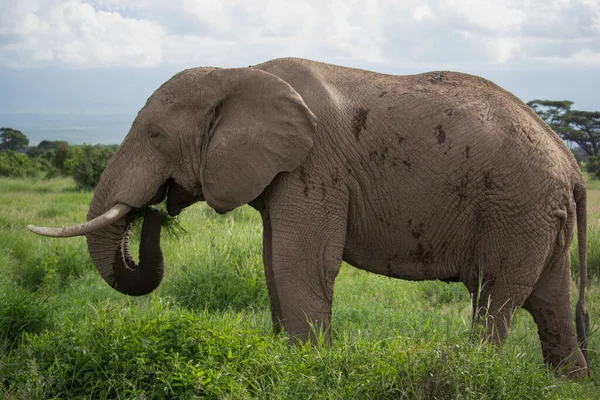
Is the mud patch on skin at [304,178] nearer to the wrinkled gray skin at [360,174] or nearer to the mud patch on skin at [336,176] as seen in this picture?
the wrinkled gray skin at [360,174]

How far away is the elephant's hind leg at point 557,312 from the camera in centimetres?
582

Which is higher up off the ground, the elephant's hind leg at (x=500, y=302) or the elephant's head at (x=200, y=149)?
the elephant's head at (x=200, y=149)

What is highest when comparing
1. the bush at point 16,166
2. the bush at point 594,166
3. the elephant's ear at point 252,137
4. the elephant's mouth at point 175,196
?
the elephant's ear at point 252,137

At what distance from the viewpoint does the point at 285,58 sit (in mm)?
5664

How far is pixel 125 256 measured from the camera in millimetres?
5875

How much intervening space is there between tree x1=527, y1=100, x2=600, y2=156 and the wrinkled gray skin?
41.4 metres

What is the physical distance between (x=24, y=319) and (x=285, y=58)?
280cm

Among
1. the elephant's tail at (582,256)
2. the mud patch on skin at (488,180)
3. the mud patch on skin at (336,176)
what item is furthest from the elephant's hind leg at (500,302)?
the mud patch on skin at (336,176)

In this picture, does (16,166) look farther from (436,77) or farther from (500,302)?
(500,302)

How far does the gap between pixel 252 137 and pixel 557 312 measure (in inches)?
105

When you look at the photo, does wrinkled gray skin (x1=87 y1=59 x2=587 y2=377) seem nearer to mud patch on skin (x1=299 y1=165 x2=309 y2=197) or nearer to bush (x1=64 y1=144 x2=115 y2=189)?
mud patch on skin (x1=299 y1=165 x2=309 y2=197)

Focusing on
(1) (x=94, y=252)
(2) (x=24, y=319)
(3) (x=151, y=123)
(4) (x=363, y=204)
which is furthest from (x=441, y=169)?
(2) (x=24, y=319)

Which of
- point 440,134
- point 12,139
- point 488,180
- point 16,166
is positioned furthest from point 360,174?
point 12,139

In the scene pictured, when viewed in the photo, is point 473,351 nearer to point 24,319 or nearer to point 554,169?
point 554,169
